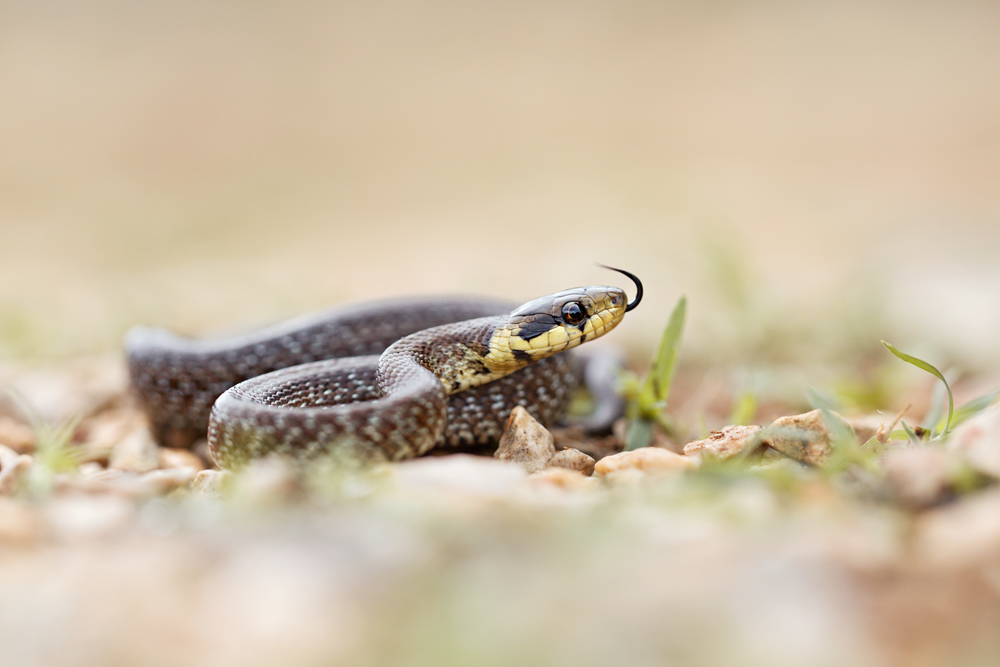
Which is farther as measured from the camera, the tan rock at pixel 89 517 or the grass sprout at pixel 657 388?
the grass sprout at pixel 657 388

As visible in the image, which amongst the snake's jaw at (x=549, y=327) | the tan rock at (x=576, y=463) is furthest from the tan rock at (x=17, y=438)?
the tan rock at (x=576, y=463)

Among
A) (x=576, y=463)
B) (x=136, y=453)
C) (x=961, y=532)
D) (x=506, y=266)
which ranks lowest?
(x=506, y=266)

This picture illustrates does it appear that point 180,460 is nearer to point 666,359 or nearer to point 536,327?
point 536,327

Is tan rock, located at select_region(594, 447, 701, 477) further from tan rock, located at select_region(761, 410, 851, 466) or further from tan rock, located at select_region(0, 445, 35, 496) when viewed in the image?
tan rock, located at select_region(0, 445, 35, 496)

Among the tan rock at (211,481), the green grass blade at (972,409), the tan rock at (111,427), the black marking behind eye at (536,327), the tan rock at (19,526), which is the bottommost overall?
the tan rock at (111,427)

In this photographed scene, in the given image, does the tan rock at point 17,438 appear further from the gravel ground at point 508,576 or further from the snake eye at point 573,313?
the snake eye at point 573,313

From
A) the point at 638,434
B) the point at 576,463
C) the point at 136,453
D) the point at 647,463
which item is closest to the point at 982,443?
the point at 647,463
